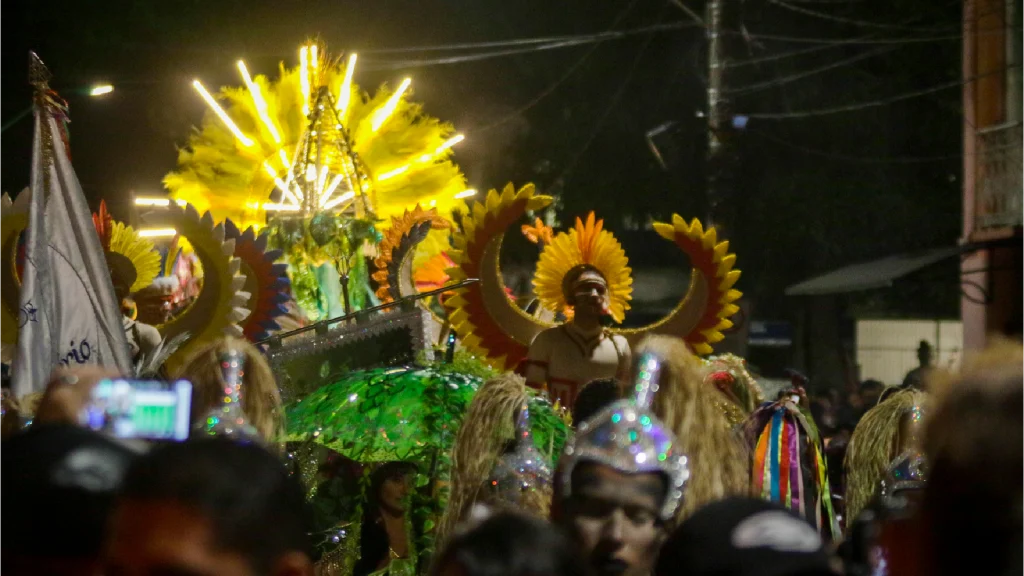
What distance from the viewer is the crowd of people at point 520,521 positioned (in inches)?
68.9

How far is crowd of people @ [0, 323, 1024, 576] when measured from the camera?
5.74ft

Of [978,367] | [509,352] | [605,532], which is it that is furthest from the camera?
[509,352]

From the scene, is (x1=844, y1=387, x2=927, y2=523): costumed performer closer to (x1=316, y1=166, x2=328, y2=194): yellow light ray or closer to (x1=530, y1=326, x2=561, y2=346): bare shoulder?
(x1=530, y1=326, x2=561, y2=346): bare shoulder

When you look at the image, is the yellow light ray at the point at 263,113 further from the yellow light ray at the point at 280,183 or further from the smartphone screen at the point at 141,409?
the smartphone screen at the point at 141,409

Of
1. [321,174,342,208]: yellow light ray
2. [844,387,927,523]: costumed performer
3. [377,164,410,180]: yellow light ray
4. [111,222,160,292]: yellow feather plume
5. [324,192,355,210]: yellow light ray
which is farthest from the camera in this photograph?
[377,164,410,180]: yellow light ray

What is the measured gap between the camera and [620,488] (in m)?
3.42

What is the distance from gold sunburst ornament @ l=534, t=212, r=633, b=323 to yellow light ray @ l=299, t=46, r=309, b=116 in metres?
5.72

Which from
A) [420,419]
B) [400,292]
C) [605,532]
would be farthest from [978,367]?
[400,292]

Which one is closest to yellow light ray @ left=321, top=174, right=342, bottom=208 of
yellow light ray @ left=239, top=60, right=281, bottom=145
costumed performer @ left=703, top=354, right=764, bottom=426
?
yellow light ray @ left=239, top=60, right=281, bottom=145

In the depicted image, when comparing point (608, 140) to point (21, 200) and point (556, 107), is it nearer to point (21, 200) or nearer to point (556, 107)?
point (556, 107)

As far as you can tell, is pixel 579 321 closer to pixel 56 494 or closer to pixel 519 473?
pixel 519 473

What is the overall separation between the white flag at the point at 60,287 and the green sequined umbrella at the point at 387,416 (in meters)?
0.94

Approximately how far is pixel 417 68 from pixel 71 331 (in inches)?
734

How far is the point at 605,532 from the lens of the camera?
132 inches
